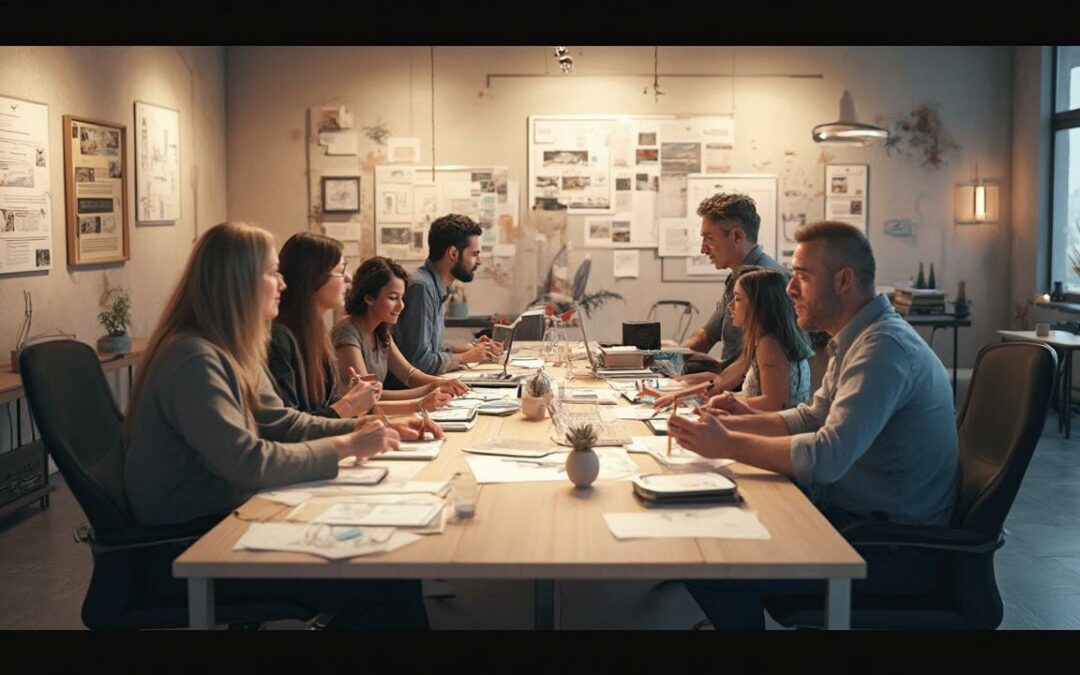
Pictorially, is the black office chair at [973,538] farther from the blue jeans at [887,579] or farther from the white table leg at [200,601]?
the white table leg at [200,601]

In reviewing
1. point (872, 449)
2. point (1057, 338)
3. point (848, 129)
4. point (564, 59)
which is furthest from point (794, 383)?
point (564, 59)

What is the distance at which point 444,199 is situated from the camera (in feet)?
30.1

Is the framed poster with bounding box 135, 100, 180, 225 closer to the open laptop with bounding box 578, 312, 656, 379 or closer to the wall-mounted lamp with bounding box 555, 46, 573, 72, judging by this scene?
the wall-mounted lamp with bounding box 555, 46, 573, 72

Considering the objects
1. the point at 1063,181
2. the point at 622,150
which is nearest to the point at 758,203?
the point at 622,150

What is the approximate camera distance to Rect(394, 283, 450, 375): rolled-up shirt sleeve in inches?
213

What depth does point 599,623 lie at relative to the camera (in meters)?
4.00

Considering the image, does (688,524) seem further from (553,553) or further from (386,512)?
(386,512)

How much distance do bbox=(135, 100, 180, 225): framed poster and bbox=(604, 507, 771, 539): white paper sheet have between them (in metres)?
5.91

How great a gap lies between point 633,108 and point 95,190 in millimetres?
4281

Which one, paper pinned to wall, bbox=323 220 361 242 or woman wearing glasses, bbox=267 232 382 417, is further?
paper pinned to wall, bbox=323 220 361 242

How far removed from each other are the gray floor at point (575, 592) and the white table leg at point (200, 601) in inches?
71.4

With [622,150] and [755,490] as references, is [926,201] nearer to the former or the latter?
[622,150]

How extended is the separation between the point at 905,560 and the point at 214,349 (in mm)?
1749

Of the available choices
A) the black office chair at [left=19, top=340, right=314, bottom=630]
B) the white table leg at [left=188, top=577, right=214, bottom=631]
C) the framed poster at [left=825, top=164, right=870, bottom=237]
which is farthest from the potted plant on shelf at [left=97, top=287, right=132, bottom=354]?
the framed poster at [left=825, top=164, right=870, bottom=237]
